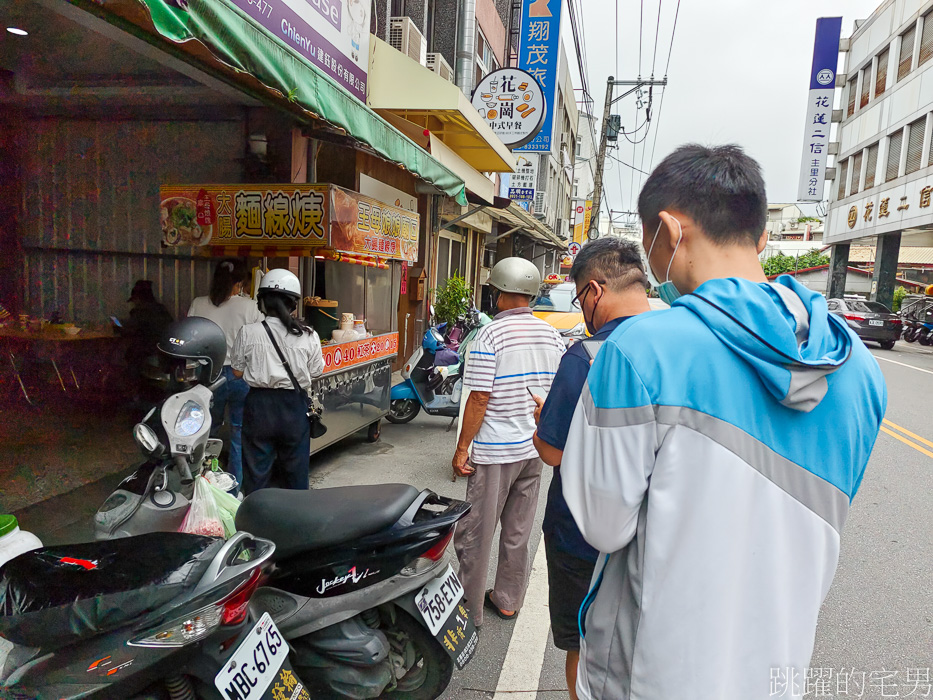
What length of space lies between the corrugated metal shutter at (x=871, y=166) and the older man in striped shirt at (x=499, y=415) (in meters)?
29.8

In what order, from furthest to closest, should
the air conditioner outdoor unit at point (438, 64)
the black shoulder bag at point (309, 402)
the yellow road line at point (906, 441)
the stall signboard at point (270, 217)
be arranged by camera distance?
the air conditioner outdoor unit at point (438, 64)
the yellow road line at point (906, 441)
the stall signboard at point (270, 217)
the black shoulder bag at point (309, 402)

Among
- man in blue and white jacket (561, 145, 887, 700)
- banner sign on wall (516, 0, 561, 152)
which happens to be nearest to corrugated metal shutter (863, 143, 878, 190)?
banner sign on wall (516, 0, 561, 152)

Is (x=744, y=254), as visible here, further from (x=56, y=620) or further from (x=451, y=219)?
(x=451, y=219)

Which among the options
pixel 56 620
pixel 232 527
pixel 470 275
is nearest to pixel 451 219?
pixel 470 275

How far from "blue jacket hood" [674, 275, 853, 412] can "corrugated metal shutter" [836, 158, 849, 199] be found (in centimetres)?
3485

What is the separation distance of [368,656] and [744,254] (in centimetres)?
197

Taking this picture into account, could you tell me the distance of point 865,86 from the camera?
92.6 ft

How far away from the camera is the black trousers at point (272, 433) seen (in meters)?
4.02

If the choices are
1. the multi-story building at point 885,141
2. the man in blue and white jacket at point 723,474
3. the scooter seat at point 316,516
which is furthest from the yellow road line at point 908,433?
the multi-story building at point 885,141

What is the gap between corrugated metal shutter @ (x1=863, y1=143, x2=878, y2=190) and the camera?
1042 inches

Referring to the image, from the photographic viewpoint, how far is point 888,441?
25.7 ft

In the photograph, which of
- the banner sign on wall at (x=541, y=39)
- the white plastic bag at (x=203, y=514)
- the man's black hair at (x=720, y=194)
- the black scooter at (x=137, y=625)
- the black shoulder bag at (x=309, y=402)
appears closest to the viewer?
the man's black hair at (x=720, y=194)

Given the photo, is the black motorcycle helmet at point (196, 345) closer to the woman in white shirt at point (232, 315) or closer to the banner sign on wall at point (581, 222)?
the woman in white shirt at point (232, 315)

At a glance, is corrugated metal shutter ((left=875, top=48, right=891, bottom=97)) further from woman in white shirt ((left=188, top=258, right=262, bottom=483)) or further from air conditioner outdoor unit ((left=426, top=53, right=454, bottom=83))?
woman in white shirt ((left=188, top=258, right=262, bottom=483))
